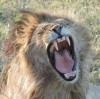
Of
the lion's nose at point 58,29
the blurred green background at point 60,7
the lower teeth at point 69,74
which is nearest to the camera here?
the lion's nose at point 58,29

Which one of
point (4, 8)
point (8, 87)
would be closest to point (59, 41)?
point (8, 87)

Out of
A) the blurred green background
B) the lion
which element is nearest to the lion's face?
the lion

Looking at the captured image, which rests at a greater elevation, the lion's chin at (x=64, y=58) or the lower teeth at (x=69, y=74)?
the lion's chin at (x=64, y=58)

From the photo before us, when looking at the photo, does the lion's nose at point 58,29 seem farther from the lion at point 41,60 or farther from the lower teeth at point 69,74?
the lower teeth at point 69,74

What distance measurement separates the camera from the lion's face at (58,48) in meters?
4.84

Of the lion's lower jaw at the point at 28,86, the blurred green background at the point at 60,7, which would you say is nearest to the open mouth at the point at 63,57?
the lion's lower jaw at the point at 28,86

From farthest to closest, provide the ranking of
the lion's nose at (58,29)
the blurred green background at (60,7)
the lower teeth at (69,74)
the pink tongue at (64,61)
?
the blurred green background at (60,7) < the pink tongue at (64,61) < the lower teeth at (69,74) < the lion's nose at (58,29)

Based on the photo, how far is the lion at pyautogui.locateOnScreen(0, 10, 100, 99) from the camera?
487 centimetres

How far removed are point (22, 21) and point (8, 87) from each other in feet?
1.91

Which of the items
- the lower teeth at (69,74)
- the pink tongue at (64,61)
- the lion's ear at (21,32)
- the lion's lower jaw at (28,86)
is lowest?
the lion's lower jaw at (28,86)

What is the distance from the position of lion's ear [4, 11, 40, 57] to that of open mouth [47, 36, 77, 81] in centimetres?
23

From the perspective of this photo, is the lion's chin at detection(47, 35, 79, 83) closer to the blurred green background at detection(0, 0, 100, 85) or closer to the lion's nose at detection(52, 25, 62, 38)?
the lion's nose at detection(52, 25, 62, 38)

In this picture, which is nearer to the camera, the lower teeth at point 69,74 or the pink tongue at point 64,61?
the lower teeth at point 69,74

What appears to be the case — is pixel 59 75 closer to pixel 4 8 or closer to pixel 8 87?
pixel 8 87
